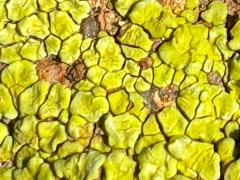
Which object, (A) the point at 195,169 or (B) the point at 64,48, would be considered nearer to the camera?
(A) the point at 195,169

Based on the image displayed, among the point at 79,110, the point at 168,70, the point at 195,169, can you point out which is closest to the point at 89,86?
the point at 79,110

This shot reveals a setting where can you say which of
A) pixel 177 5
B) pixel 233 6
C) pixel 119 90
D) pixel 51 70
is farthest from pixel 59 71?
pixel 233 6

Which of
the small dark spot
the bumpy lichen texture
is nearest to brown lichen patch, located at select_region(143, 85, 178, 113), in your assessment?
the bumpy lichen texture

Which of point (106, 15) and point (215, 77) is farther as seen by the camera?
point (106, 15)

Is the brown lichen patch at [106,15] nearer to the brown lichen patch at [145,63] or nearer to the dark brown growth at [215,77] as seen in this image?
the brown lichen patch at [145,63]

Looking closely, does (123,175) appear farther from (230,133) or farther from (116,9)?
(116,9)

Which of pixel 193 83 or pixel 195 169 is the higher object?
pixel 193 83

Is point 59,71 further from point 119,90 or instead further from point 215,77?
point 215,77
